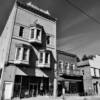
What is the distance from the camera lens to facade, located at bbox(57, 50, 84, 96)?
2297cm

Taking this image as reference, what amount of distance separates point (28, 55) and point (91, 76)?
1662 centimetres

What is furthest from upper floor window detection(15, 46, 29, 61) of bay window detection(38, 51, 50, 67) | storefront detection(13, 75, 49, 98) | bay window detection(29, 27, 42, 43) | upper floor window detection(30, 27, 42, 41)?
storefront detection(13, 75, 49, 98)

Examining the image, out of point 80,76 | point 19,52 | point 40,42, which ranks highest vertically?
point 40,42

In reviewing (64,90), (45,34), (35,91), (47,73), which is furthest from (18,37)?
(64,90)

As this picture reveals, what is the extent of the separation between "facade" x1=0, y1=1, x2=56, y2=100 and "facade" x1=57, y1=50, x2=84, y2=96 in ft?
7.35

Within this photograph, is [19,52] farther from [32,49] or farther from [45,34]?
[45,34]

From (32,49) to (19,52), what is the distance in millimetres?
2568

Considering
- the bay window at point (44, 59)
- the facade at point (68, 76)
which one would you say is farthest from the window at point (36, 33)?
the facade at point (68, 76)

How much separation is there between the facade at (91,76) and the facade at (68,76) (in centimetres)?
140

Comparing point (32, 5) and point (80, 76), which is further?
point (80, 76)

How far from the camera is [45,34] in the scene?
2309 centimetres

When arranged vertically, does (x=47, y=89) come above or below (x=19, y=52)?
below

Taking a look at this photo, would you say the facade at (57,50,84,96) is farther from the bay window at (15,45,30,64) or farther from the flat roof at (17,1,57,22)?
the bay window at (15,45,30,64)

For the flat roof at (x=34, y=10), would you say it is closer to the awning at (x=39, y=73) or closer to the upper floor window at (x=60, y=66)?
the upper floor window at (x=60, y=66)
